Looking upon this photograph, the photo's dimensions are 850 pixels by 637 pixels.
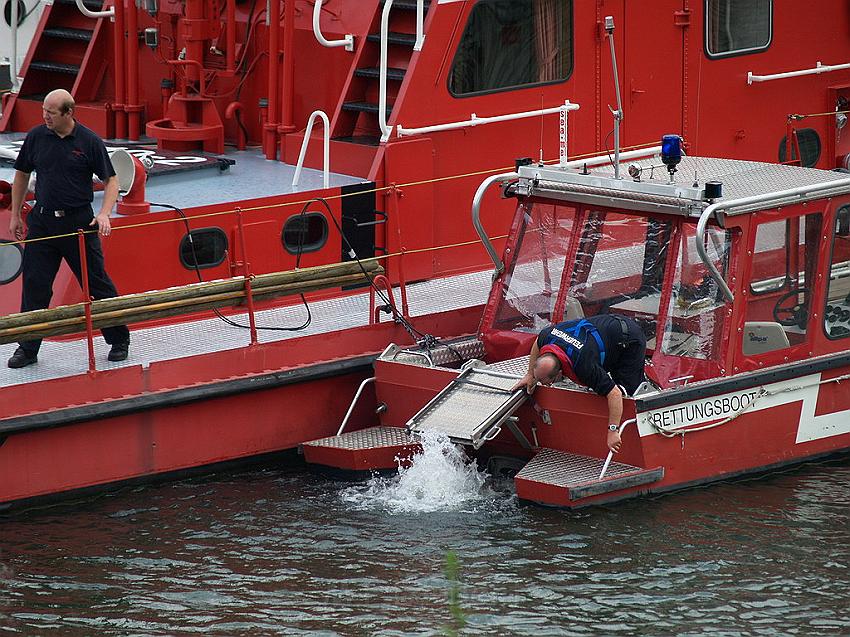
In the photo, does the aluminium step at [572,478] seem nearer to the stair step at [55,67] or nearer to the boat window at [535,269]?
the boat window at [535,269]

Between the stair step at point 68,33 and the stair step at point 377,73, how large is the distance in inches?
104

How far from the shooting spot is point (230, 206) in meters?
10.3

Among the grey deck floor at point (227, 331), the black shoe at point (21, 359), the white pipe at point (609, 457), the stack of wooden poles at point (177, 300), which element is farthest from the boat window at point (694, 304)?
the black shoe at point (21, 359)

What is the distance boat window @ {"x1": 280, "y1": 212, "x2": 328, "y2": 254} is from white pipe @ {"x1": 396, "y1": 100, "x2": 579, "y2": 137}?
32.5 inches

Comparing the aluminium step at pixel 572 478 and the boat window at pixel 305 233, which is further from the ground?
the boat window at pixel 305 233

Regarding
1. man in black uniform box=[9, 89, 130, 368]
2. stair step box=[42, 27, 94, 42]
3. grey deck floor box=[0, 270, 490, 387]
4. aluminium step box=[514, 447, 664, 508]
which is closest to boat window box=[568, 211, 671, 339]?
aluminium step box=[514, 447, 664, 508]

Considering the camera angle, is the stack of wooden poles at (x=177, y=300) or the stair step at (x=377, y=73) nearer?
the stack of wooden poles at (x=177, y=300)

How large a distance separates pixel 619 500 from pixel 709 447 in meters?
0.67

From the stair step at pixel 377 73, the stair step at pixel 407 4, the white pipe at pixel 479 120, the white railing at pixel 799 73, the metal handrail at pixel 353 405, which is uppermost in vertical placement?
the stair step at pixel 407 4

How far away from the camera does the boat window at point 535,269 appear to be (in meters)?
10.1

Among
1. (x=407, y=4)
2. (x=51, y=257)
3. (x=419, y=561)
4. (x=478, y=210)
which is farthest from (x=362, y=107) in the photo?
(x=419, y=561)

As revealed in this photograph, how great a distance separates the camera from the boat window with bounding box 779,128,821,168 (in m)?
13.0

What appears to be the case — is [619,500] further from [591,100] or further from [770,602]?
[591,100]

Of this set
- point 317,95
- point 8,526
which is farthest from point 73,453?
point 317,95
